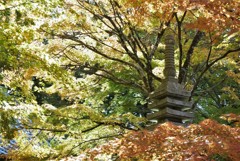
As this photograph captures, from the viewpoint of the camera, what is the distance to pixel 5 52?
196 inches

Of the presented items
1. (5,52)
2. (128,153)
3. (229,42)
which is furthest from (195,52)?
(5,52)

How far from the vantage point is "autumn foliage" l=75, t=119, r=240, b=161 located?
4.60m

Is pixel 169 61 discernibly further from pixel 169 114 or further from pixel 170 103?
pixel 169 114

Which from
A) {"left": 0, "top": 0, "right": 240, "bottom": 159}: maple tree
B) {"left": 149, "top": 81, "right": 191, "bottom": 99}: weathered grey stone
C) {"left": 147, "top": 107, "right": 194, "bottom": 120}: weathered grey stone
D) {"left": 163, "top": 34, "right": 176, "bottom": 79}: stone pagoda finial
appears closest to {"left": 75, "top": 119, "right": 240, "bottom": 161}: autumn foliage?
{"left": 0, "top": 0, "right": 240, "bottom": 159}: maple tree

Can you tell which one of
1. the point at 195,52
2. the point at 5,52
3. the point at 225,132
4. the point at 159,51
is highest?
the point at 159,51

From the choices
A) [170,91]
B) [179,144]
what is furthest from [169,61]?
[179,144]

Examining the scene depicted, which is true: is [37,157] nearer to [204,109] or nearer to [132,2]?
[132,2]

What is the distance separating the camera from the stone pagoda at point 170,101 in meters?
7.09

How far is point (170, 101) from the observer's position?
708 cm

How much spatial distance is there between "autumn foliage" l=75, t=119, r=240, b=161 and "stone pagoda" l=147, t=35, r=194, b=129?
1.55 metres

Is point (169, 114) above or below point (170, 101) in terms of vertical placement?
below

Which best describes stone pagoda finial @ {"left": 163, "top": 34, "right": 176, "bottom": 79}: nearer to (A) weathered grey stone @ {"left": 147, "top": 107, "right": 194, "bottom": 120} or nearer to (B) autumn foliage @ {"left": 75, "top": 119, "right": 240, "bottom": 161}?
(A) weathered grey stone @ {"left": 147, "top": 107, "right": 194, "bottom": 120}

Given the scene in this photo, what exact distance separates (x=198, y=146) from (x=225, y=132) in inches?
34.0

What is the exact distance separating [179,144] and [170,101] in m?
2.33
